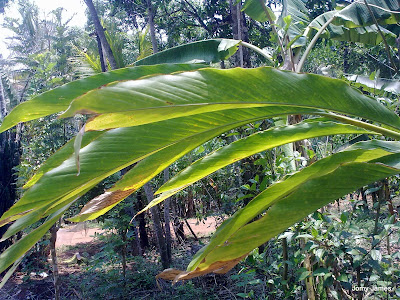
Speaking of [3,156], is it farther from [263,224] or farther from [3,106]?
[263,224]

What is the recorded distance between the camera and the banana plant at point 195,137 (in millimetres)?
777

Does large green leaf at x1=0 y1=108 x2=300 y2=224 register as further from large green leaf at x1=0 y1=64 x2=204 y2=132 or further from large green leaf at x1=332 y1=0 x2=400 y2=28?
large green leaf at x1=332 y1=0 x2=400 y2=28

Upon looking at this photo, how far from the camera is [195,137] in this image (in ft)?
3.63

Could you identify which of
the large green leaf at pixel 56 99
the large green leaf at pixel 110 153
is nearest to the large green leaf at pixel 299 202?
the large green leaf at pixel 110 153

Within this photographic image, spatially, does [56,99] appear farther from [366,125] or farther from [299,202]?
[366,125]

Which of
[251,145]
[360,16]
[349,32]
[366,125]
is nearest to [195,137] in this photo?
[251,145]

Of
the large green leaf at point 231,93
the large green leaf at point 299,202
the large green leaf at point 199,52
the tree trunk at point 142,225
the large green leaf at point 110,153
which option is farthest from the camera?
the tree trunk at point 142,225

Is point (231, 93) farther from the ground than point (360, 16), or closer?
closer

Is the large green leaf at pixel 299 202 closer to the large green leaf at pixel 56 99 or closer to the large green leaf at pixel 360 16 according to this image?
the large green leaf at pixel 56 99

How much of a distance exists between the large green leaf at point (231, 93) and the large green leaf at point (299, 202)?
6.4 inches

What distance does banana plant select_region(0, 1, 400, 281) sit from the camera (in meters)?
0.78

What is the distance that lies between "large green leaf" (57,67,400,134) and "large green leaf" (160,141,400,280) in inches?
6.4

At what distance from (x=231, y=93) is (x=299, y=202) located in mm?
400

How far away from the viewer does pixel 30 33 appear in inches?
902
